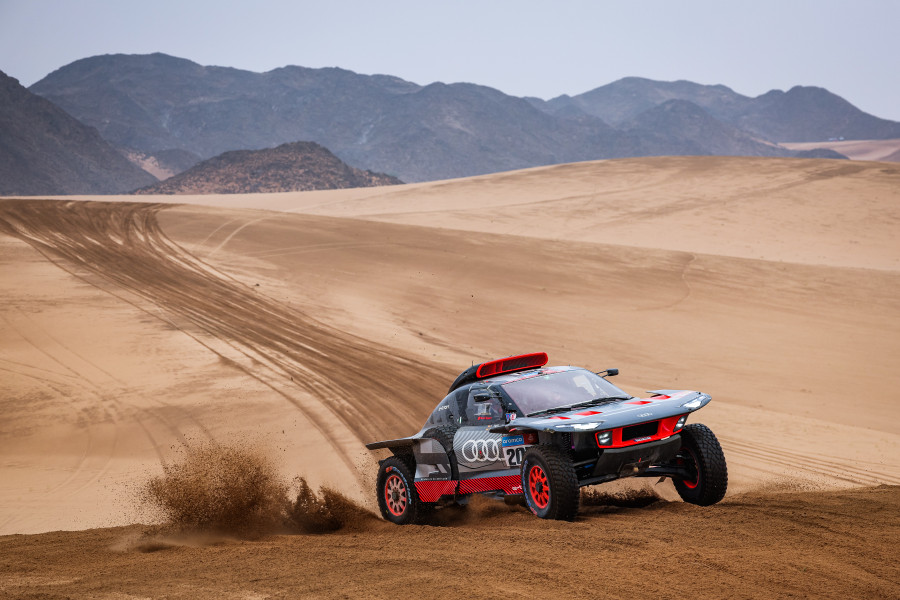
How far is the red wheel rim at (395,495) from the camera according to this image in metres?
10.1

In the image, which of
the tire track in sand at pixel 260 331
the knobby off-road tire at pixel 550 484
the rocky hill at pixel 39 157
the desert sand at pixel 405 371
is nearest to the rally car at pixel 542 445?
the knobby off-road tire at pixel 550 484

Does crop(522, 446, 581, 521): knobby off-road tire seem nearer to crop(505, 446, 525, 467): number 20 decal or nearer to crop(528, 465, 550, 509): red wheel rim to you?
crop(528, 465, 550, 509): red wheel rim

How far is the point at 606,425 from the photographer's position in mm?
7934

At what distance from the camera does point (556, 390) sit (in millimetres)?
9211

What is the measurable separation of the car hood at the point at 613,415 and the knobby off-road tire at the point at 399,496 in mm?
1573

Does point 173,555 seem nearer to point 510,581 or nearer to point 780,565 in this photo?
point 510,581

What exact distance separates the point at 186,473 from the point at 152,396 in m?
4.53

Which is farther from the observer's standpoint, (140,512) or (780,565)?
(140,512)

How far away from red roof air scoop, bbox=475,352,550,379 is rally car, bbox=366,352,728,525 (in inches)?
0.6

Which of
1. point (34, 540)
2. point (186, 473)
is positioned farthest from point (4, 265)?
point (34, 540)

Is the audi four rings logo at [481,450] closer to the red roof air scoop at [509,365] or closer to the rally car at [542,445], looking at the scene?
the rally car at [542,445]

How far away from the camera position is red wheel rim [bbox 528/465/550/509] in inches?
320

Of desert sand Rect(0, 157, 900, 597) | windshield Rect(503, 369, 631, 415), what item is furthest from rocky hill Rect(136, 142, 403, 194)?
windshield Rect(503, 369, 631, 415)

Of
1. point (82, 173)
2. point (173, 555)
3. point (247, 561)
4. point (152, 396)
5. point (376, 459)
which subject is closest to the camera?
point (247, 561)
